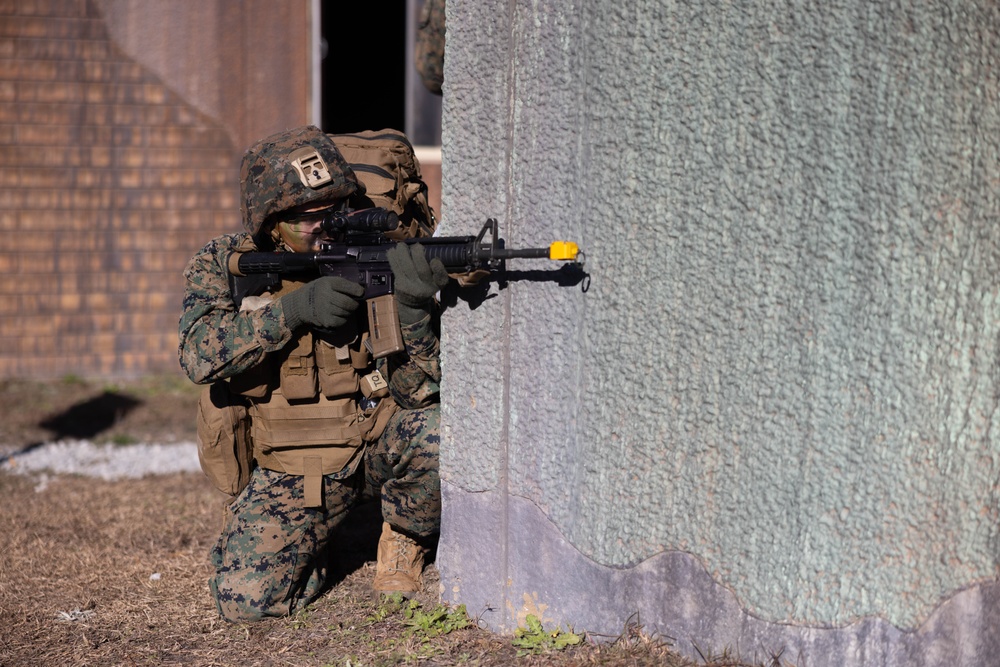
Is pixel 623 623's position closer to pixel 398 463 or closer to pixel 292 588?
pixel 398 463

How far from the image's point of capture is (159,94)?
7254mm

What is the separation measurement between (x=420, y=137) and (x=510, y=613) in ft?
17.5

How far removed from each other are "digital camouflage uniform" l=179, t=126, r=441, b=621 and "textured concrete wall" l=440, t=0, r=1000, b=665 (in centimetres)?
59

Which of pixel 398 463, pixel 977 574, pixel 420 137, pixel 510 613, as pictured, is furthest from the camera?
pixel 420 137

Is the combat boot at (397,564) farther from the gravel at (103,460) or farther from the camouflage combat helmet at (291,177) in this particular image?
the gravel at (103,460)

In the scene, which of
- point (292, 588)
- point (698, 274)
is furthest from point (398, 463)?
point (698, 274)

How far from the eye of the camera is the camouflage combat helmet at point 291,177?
138 inches

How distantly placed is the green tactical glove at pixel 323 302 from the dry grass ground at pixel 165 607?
39.4 inches

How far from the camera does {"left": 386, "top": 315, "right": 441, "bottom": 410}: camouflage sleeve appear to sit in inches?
134

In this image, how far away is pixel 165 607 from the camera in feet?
11.9

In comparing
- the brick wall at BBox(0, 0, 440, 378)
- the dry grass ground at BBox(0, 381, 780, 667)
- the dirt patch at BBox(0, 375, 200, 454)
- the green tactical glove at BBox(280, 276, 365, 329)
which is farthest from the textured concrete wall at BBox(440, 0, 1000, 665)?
the brick wall at BBox(0, 0, 440, 378)

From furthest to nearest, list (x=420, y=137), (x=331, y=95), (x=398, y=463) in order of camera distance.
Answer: (x=331, y=95), (x=420, y=137), (x=398, y=463)

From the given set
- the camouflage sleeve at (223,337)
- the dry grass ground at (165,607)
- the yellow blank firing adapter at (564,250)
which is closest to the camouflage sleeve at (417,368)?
the camouflage sleeve at (223,337)

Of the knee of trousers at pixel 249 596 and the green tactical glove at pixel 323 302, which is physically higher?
the green tactical glove at pixel 323 302
